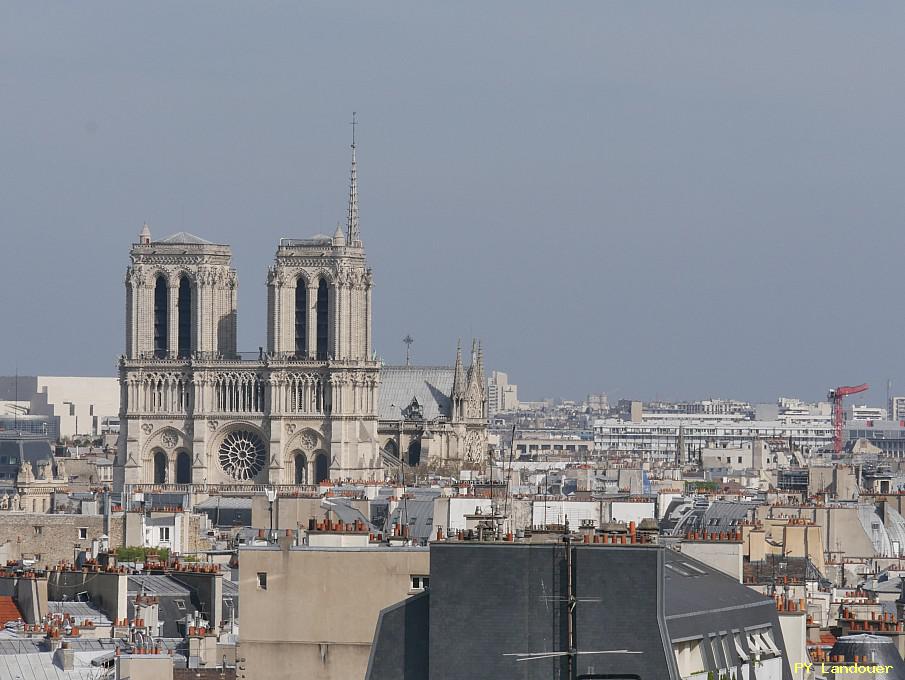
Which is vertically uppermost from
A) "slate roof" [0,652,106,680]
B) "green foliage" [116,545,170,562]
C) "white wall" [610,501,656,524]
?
"white wall" [610,501,656,524]

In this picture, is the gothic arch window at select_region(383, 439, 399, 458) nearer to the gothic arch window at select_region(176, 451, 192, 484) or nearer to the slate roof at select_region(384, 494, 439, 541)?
Result: the gothic arch window at select_region(176, 451, 192, 484)

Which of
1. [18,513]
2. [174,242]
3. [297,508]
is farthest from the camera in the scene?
[174,242]

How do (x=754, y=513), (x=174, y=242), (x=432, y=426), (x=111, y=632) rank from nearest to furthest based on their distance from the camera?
1. (x=111, y=632)
2. (x=754, y=513)
3. (x=174, y=242)
4. (x=432, y=426)

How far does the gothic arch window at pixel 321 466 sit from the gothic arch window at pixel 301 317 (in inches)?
185

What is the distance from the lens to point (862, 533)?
77688 millimetres

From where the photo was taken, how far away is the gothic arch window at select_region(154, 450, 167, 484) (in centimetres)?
15500

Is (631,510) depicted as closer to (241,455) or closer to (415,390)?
(241,455)

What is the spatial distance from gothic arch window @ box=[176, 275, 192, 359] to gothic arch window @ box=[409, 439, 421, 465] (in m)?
14.0

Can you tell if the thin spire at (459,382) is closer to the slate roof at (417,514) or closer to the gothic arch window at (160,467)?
the gothic arch window at (160,467)

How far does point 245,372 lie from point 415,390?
56.4 feet

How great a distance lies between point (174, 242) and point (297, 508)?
273 ft

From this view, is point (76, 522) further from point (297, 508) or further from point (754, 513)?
point (754, 513)

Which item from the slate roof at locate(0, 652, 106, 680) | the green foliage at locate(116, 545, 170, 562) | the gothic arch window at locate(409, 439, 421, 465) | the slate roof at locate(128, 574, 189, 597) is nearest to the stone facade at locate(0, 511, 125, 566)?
the green foliage at locate(116, 545, 170, 562)

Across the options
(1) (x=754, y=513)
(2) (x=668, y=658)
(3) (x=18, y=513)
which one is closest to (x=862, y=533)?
(1) (x=754, y=513)
